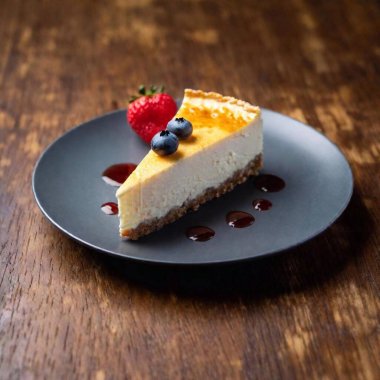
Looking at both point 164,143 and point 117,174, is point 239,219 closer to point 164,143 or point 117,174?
point 164,143

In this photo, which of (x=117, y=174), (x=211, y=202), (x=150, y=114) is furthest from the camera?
(x=150, y=114)

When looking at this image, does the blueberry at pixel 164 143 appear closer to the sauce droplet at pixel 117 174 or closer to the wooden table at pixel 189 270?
the sauce droplet at pixel 117 174

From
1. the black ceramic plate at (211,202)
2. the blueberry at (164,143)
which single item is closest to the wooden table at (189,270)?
the black ceramic plate at (211,202)

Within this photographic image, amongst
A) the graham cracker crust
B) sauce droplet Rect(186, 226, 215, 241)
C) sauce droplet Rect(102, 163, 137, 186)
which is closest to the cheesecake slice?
the graham cracker crust

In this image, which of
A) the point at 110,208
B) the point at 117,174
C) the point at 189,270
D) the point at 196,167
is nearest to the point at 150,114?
the point at 117,174

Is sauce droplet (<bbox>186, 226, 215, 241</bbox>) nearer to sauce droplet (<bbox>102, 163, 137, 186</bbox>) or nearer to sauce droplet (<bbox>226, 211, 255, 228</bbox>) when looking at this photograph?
sauce droplet (<bbox>226, 211, 255, 228</bbox>)

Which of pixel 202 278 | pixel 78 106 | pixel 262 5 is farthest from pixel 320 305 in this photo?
pixel 262 5
